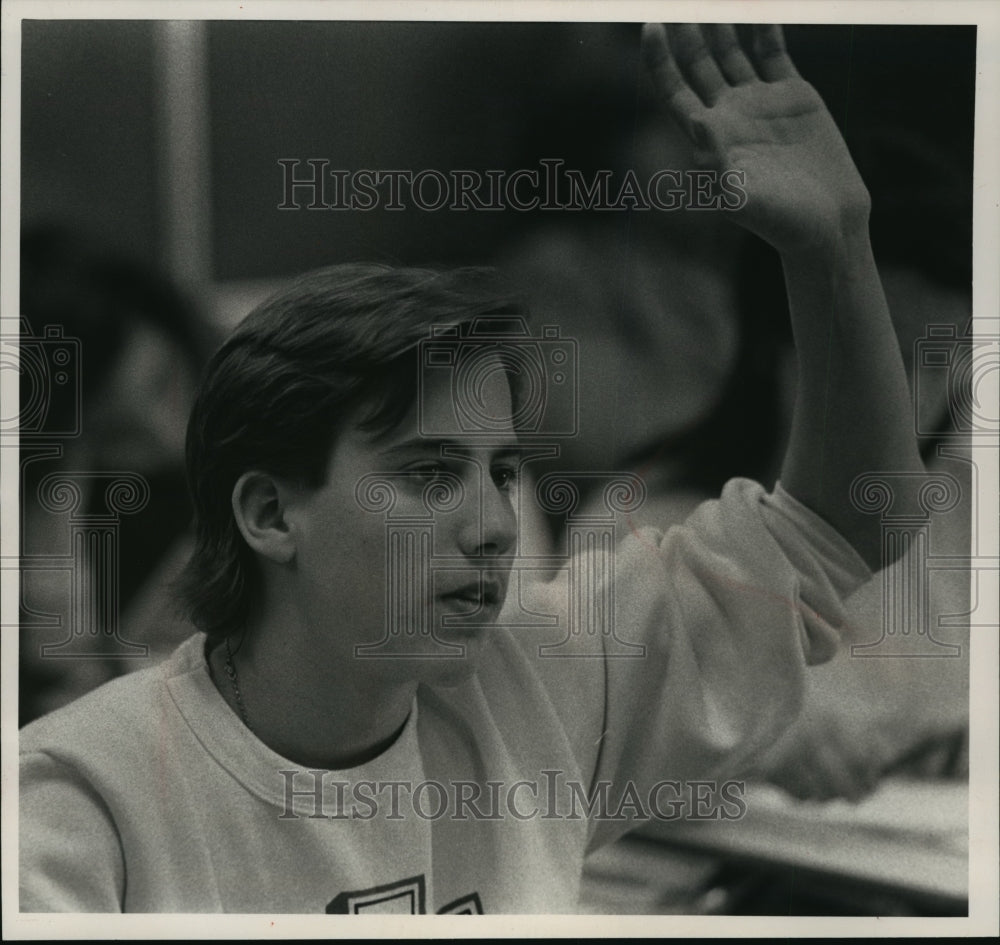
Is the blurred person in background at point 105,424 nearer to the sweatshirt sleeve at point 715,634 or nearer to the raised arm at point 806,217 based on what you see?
the sweatshirt sleeve at point 715,634

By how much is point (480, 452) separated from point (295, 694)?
0.65m

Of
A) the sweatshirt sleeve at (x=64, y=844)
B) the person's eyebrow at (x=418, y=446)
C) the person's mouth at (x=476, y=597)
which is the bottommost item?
the sweatshirt sleeve at (x=64, y=844)

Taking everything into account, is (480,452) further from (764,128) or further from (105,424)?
(764,128)

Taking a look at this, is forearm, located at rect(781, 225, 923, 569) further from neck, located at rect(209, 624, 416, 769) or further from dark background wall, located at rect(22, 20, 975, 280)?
neck, located at rect(209, 624, 416, 769)

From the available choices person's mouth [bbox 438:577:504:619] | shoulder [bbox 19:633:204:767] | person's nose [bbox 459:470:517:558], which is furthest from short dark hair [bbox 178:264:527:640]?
person's mouth [bbox 438:577:504:619]

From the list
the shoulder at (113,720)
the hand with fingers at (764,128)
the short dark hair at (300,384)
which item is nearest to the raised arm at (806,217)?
the hand with fingers at (764,128)

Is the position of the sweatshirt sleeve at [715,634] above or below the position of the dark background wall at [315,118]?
below

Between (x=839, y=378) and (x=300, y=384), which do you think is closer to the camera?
(x=300, y=384)

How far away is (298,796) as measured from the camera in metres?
2.49

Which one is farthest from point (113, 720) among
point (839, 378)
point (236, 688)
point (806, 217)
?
point (806, 217)

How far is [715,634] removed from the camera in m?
2.55

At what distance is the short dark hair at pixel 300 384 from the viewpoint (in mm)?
2447

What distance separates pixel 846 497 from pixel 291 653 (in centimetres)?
126

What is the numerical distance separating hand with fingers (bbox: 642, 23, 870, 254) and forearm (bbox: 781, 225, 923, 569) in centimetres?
7
